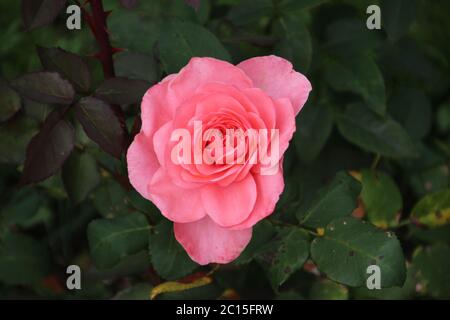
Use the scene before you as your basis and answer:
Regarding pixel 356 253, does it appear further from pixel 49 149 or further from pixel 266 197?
pixel 49 149

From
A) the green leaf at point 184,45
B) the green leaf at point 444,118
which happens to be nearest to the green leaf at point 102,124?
the green leaf at point 184,45

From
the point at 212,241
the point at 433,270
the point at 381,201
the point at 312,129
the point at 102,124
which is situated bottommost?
the point at 433,270

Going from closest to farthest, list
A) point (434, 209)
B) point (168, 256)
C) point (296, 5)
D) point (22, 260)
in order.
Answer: point (168, 256) → point (296, 5) → point (434, 209) → point (22, 260)

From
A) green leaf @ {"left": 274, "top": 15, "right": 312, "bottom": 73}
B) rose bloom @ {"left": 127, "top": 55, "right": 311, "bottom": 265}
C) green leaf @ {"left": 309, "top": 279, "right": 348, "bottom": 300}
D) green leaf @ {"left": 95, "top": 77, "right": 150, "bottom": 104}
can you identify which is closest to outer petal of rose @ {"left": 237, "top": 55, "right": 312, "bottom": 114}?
rose bloom @ {"left": 127, "top": 55, "right": 311, "bottom": 265}

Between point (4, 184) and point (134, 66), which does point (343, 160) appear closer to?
point (134, 66)

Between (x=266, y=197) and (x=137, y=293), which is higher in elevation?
(x=266, y=197)

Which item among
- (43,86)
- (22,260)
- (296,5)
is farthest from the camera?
(22,260)

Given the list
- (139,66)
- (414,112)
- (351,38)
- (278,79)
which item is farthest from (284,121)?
(414,112)
